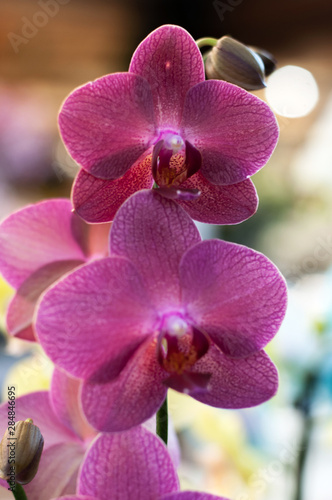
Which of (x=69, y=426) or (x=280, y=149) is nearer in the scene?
(x=69, y=426)

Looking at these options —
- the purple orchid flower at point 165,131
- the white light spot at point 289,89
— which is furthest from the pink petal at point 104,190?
the white light spot at point 289,89

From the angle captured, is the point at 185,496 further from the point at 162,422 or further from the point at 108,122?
the point at 108,122

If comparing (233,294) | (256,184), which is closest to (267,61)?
(233,294)

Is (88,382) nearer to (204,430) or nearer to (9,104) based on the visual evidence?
(204,430)

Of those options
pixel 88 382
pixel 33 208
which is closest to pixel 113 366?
pixel 88 382

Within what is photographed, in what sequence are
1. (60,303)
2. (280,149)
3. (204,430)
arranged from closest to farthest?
(60,303) → (204,430) → (280,149)
